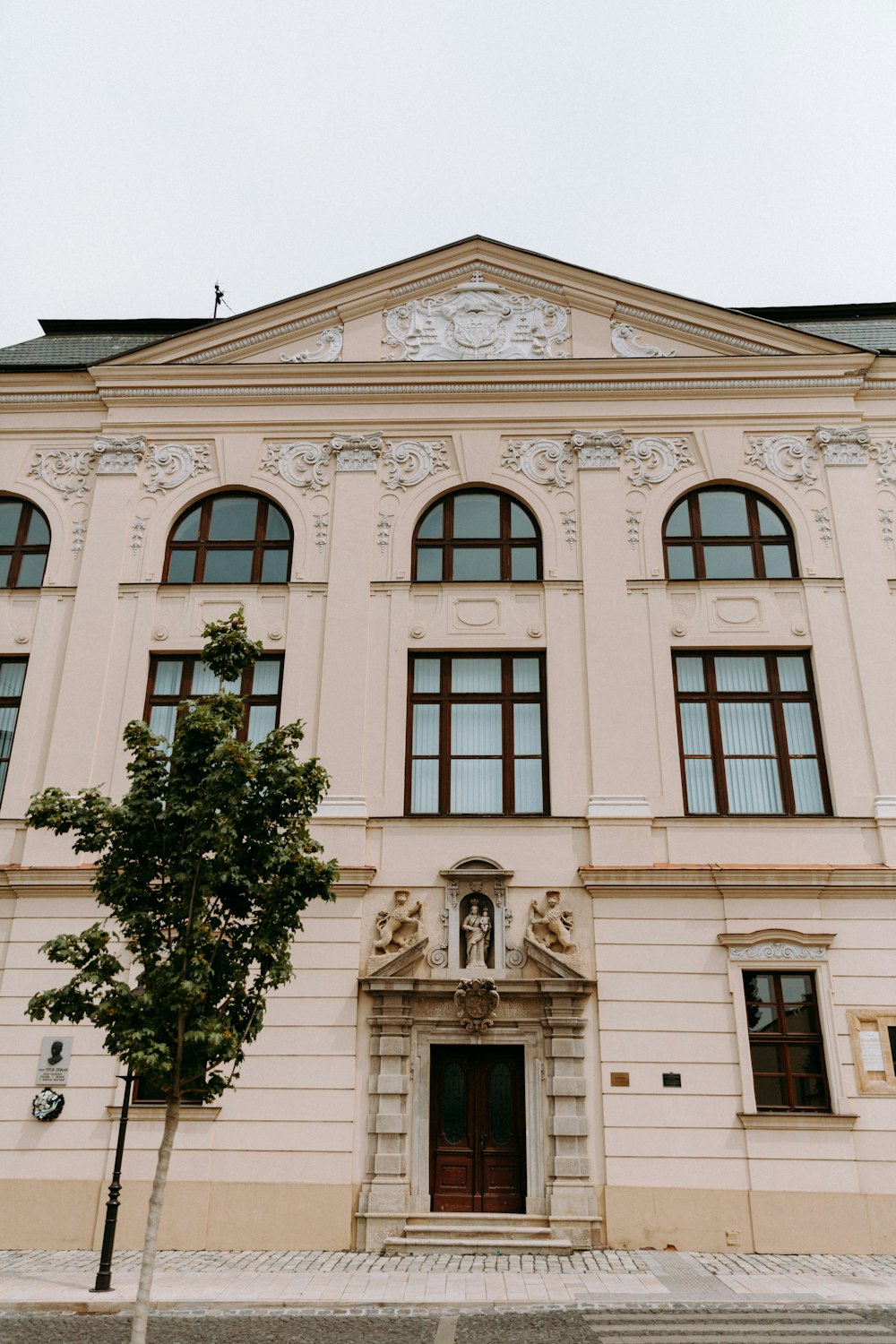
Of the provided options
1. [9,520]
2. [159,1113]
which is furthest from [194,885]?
[9,520]

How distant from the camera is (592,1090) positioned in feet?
45.8

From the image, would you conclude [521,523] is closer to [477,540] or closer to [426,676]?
[477,540]

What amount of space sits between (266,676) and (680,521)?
764 centimetres

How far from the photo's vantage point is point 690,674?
16.6 metres

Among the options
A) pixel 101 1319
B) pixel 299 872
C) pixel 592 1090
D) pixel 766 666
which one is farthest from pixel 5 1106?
pixel 766 666

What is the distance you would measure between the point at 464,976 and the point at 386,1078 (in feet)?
5.68

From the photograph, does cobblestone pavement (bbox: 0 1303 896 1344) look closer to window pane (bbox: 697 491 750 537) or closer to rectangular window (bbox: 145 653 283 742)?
rectangular window (bbox: 145 653 283 742)

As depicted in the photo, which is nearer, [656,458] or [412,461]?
[656,458]

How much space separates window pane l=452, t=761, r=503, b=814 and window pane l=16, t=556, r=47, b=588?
8.19 metres

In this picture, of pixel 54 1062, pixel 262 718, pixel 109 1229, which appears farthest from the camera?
pixel 262 718

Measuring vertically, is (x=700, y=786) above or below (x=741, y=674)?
below

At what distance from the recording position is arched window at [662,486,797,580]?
17344 millimetres

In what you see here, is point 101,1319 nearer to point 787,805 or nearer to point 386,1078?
point 386,1078

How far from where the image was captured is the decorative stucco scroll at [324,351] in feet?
62.4
